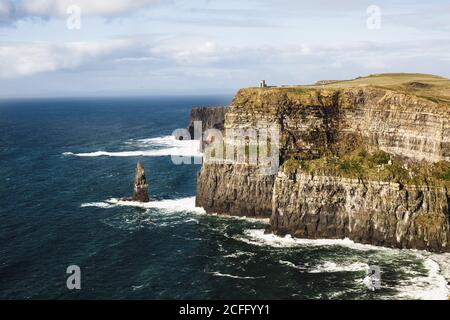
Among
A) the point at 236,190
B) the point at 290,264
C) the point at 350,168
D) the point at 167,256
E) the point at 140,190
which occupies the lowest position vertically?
the point at 167,256

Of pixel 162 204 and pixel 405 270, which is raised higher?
pixel 162 204

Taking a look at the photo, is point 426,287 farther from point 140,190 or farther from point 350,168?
point 140,190

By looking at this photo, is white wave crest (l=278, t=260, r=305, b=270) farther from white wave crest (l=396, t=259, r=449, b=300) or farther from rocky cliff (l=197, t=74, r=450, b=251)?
white wave crest (l=396, t=259, r=449, b=300)

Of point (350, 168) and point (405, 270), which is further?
point (350, 168)

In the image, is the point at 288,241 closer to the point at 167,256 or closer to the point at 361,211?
the point at 361,211

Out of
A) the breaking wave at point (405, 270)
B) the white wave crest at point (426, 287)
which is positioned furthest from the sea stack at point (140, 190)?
the white wave crest at point (426, 287)

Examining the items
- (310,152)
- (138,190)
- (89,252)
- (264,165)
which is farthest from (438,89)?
(89,252)

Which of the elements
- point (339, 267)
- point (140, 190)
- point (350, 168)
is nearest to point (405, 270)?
point (339, 267)

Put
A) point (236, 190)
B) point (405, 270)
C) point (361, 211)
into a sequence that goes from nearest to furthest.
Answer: point (405, 270)
point (361, 211)
point (236, 190)

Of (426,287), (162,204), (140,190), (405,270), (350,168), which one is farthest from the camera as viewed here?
(140,190)
